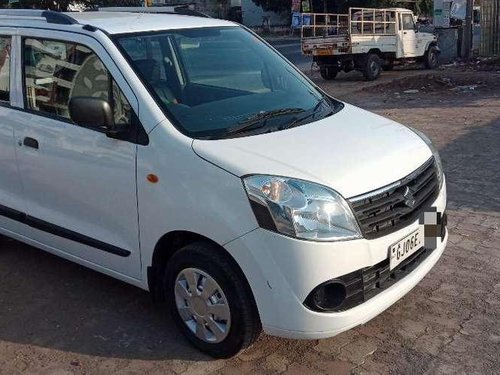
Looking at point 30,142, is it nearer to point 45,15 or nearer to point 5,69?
point 5,69

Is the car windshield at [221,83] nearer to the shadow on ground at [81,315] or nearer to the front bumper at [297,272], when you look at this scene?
the front bumper at [297,272]

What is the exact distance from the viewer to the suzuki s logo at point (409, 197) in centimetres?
330

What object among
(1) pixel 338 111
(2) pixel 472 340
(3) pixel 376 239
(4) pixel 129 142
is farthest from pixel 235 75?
(2) pixel 472 340

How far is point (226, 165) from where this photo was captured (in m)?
3.12

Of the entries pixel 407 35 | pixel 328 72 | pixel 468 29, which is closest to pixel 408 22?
pixel 407 35

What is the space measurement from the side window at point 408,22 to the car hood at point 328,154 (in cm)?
1655

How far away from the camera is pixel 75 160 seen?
12.5ft

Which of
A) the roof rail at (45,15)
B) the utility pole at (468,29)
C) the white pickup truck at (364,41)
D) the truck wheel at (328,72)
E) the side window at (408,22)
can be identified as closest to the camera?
the roof rail at (45,15)

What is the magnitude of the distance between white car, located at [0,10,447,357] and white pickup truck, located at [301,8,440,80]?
13.8 metres

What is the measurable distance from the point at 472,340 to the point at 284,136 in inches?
62.1

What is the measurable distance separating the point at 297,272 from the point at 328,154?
0.70m

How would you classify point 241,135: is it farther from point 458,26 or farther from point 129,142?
point 458,26

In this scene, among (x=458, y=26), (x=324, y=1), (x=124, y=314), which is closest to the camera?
(x=124, y=314)

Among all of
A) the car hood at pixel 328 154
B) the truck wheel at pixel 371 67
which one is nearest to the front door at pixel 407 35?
the truck wheel at pixel 371 67
